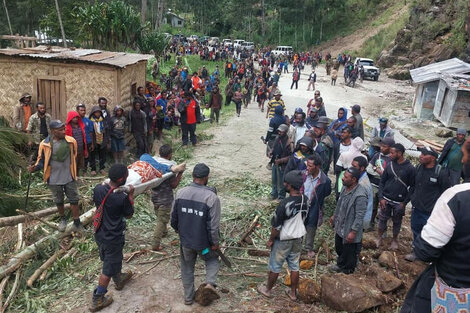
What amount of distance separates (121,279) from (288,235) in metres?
2.23

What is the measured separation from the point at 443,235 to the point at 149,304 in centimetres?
348

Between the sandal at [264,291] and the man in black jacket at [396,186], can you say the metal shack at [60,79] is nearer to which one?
the man in black jacket at [396,186]

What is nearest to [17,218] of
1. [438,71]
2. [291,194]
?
[291,194]

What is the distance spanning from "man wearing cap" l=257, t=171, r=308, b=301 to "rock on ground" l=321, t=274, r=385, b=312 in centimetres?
40

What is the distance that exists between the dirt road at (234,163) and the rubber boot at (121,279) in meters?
0.08

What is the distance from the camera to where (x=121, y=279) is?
5.10 meters

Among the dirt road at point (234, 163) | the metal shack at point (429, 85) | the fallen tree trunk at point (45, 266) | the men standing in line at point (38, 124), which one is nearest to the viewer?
the dirt road at point (234, 163)

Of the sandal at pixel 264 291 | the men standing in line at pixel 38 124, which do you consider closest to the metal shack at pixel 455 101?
the sandal at pixel 264 291

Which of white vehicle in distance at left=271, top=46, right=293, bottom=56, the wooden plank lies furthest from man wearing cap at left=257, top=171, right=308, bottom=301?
white vehicle in distance at left=271, top=46, right=293, bottom=56

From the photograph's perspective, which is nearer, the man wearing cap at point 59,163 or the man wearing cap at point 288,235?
the man wearing cap at point 288,235

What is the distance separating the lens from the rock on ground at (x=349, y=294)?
4.71 metres

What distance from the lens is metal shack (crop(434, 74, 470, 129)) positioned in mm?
15719

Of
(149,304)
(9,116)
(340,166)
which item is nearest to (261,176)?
(340,166)

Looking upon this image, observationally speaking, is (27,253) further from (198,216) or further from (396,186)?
(396,186)
